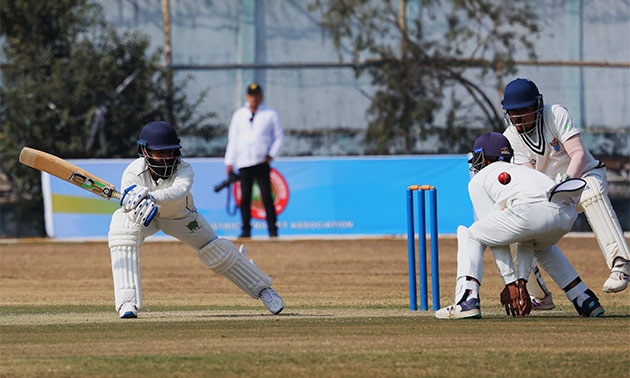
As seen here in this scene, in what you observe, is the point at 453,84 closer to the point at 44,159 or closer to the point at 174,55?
the point at 174,55

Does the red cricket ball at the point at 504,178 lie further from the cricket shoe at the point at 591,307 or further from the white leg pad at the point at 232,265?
the white leg pad at the point at 232,265

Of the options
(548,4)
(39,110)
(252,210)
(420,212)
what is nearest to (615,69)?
(548,4)

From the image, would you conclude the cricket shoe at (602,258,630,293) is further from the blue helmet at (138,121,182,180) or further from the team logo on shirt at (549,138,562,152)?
the blue helmet at (138,121,182,180)

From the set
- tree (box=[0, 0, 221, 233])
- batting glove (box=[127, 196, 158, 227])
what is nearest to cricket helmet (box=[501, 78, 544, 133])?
batting glove (box=[127, 196, 158, 227])

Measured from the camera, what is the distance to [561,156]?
7.98m

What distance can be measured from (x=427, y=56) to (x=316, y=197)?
4.86m

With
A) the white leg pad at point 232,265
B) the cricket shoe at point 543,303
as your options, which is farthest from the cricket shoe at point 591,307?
the white leg pad at point 232,265

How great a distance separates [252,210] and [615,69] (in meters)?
7.59

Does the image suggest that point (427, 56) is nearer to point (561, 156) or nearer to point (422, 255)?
point (561, 156)

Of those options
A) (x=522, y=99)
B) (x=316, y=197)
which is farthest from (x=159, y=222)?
(x=316, y=197)

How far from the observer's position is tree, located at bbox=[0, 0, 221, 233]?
18516mm

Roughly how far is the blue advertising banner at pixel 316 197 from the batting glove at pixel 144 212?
28.8 ft

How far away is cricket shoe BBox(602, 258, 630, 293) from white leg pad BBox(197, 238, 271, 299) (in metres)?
2.30

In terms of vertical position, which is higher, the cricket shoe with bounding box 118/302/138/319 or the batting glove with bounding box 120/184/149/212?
the batting glove with bounding box 120/184/149/212
